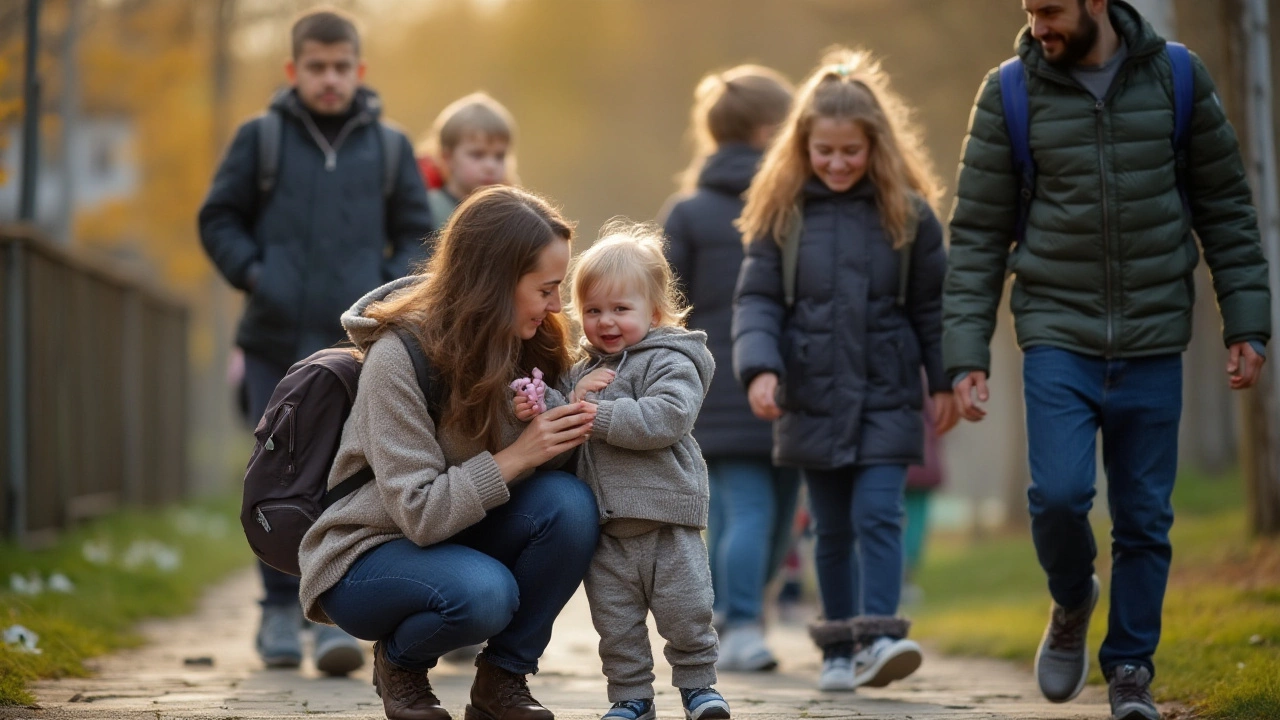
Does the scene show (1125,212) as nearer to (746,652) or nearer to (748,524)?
(748,524)

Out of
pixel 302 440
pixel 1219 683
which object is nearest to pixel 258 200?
pixel 302 440

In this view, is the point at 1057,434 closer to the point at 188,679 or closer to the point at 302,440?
the point at 302,440

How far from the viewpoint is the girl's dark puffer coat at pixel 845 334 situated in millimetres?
5488

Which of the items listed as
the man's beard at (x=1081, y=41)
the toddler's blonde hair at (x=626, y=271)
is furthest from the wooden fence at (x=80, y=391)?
the man's beard at (x=1081, y=41)

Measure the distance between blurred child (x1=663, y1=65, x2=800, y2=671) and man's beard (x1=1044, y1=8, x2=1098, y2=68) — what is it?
2.16 m

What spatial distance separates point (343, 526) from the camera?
408 cm

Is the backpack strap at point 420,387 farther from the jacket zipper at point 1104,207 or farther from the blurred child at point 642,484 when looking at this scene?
the jacket zipper at point 1104,207

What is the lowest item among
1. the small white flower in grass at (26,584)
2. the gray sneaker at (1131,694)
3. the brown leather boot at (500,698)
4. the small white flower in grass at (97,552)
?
the small white flower in grass at (97,552)

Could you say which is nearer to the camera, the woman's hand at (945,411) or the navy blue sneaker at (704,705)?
the navy blue sneaker at (704,705)

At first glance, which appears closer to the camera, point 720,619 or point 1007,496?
point 720,619

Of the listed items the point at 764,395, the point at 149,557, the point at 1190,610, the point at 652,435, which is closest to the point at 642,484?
the point at 652,435

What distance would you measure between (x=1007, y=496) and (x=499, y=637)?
53.3 ft

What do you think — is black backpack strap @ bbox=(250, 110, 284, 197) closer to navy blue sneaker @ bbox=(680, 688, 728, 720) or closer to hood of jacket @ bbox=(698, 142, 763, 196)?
hood of jacket @ bbox=(698, 142, 763, 196)

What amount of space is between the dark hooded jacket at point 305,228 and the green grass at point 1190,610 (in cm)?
303
